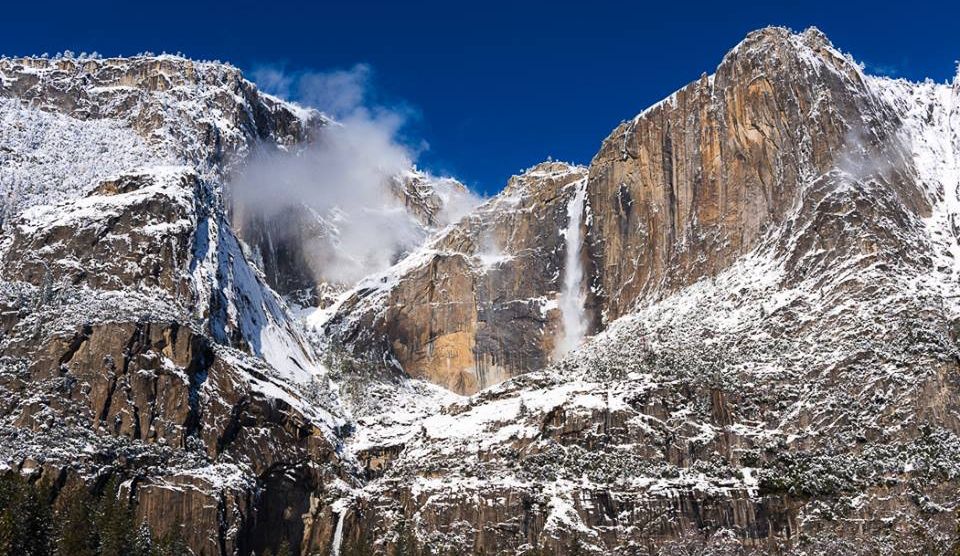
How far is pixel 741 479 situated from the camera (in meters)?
125

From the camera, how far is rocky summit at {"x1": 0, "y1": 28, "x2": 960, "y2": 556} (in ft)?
395

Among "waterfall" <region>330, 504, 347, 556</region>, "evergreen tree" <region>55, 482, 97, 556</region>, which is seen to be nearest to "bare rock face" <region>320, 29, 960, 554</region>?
"waterfall" <region>330, 504, 347, 556</region>

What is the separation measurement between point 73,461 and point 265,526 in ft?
77.1

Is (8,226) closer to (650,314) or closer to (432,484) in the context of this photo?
(432,484)

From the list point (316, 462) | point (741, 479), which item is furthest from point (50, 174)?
point (741, 479)

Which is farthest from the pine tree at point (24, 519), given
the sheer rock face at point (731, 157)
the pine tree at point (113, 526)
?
the sheer rock face at point (731, 157)

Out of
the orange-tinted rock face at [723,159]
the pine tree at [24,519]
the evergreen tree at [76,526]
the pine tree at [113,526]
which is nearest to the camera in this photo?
the pine tree at [24,519]

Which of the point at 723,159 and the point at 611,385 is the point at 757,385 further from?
the point at 723,159

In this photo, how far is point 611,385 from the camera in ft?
461

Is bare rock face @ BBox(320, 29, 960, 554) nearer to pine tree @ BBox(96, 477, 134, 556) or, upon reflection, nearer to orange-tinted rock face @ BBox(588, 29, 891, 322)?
orange-tinted rock face @ BBox(588, 29, 891, 322)

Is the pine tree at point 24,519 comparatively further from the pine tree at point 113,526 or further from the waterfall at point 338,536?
the waterfall at point 338,536

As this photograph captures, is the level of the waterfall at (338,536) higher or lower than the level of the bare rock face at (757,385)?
lower

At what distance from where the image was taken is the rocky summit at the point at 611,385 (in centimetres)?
12044

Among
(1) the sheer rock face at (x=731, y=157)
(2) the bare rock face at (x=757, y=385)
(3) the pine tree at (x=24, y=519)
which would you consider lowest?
(3) the pine tree at (x=24, y=519)
